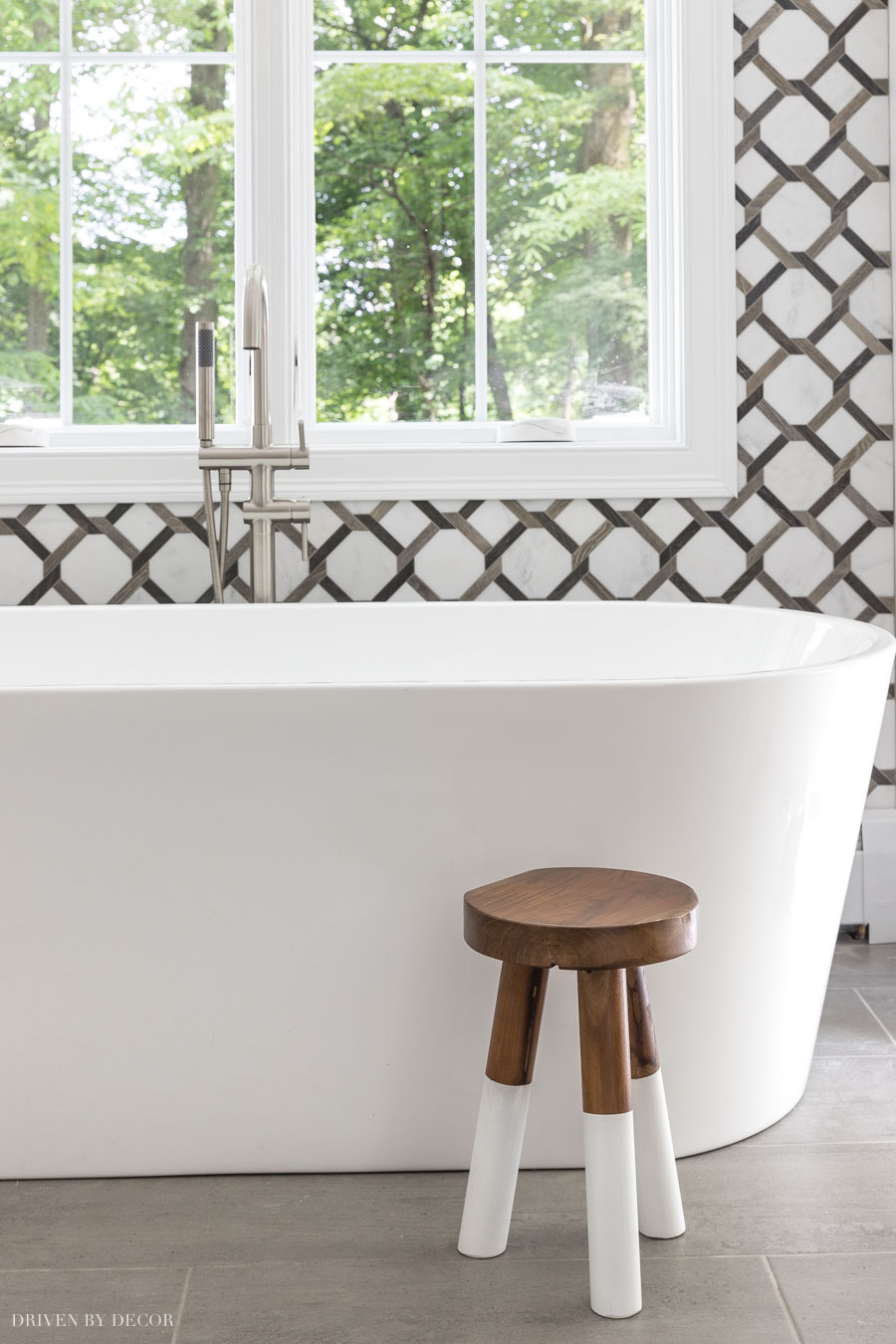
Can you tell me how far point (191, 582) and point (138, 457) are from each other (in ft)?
0.88

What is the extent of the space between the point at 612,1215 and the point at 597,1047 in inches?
6.3

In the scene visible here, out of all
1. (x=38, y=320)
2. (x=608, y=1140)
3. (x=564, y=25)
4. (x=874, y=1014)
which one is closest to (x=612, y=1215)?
(x=608, y=1140)

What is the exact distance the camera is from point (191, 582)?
2.47m

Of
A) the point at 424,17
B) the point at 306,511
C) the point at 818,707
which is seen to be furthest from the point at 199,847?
the point at 424,17

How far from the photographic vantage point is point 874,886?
2.43 meters

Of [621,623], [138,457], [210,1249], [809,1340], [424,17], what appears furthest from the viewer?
[424,17]

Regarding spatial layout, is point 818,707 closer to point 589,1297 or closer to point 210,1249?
point 589,1297

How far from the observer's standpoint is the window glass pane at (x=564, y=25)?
2646 mm

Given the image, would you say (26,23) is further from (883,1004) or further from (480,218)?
(883,1004)

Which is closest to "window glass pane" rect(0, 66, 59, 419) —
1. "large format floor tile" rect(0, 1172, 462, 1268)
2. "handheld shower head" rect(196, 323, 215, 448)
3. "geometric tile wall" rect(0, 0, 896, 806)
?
"geometric tile wall" rect(0, 0, 896, 806)

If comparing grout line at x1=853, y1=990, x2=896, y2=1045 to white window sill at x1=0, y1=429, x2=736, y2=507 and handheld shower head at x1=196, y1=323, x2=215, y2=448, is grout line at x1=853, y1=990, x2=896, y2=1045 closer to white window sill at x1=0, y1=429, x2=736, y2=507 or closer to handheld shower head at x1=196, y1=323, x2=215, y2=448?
white window sill at x1=0, y1=429, x2=736, y2=507

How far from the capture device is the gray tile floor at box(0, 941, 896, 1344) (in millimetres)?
1179

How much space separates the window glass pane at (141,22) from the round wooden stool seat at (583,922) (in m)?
2.19

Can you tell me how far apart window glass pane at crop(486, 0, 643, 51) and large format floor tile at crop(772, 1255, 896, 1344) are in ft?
7.92
